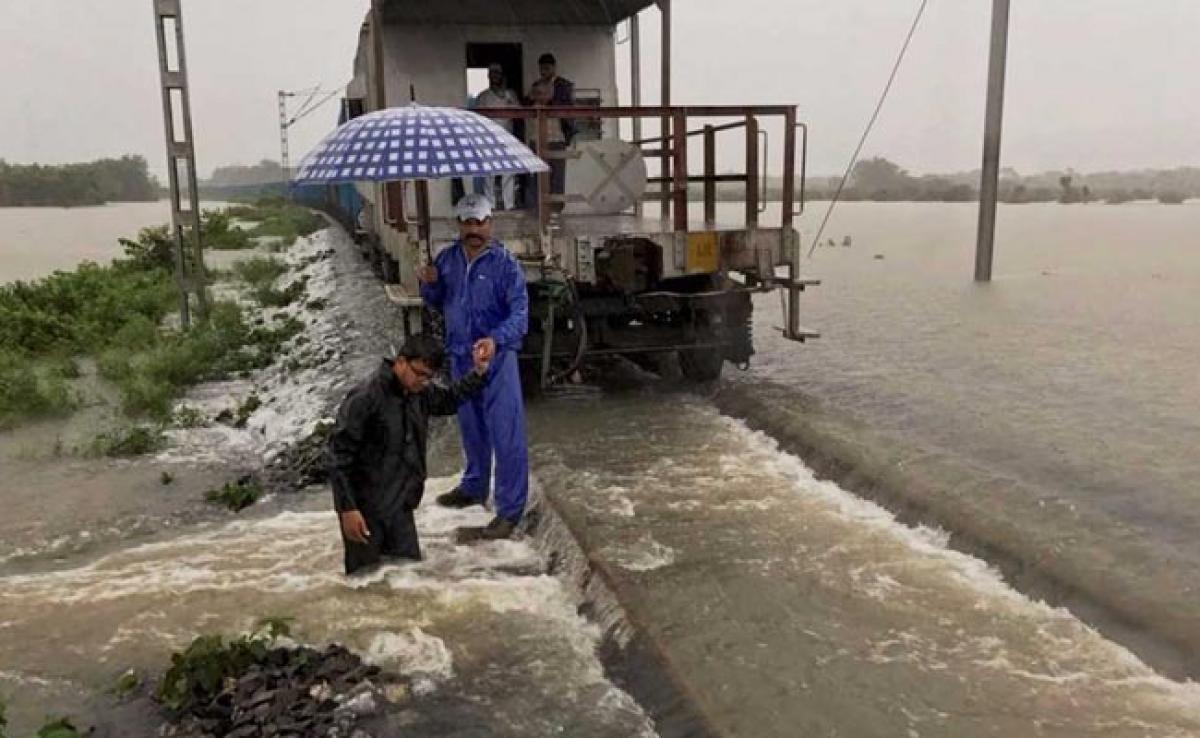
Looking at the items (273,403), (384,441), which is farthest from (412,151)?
(273,403)

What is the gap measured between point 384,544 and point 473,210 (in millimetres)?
1750

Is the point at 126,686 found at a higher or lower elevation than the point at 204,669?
lower

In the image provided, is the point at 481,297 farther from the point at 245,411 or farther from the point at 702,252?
the point at 245,411

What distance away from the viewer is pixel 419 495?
508 centimetres

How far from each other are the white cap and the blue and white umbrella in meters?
0.33

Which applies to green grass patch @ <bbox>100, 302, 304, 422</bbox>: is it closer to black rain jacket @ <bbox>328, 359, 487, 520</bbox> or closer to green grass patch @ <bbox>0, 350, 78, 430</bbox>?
green grass patch @ <bbox>0, 350, 78, 430</bbox>

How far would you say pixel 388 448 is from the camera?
489 centimetres

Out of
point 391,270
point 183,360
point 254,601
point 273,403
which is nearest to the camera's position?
point 254,601

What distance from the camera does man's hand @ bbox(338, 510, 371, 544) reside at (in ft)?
15.6

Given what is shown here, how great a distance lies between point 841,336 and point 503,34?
5308 mm

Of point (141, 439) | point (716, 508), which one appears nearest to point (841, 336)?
point (716, 508)

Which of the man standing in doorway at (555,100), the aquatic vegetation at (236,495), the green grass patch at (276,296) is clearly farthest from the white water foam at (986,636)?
the green grass patch at (276,296)

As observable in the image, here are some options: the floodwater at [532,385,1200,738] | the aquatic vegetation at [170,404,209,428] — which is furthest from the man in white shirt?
the floodwater at [532,385,1200,738]

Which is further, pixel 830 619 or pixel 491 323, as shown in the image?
pixel 491 323
